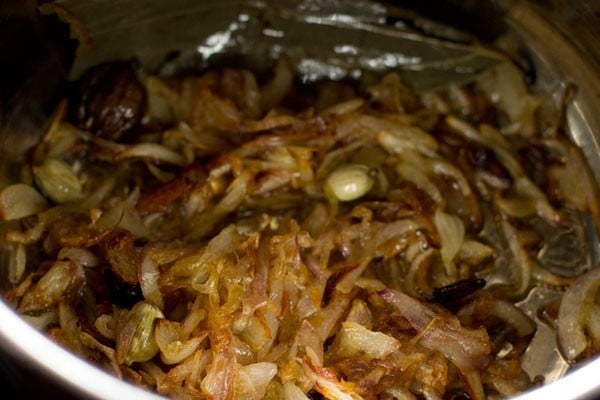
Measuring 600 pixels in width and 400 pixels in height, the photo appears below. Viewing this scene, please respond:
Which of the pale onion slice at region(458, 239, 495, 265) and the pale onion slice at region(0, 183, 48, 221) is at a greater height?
the pale onion slice at region(0, 183, 48, 221)

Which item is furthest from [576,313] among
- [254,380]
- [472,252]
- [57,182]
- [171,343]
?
[57,182]

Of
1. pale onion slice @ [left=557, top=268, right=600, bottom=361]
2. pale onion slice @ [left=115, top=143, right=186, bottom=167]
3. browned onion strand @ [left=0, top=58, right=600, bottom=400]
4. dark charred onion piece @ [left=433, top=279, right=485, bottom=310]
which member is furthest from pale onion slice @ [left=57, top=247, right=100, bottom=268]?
pale onion slice @ [left=557, top=268, right=600, bottom=361]

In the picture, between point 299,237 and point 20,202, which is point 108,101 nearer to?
point 20,202

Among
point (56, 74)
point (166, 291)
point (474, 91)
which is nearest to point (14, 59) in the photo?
point (56, 74)

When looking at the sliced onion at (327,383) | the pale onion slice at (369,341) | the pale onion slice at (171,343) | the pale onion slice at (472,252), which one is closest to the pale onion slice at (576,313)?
the pale onion slice at (472,252)

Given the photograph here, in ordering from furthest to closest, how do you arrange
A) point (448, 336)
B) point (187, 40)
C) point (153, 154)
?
point (187, 40), point (153, 154), point (448, 336)

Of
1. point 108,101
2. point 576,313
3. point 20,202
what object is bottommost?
point 576,313

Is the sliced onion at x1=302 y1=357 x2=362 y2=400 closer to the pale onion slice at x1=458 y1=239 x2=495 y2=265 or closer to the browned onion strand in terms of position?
the browned onion strand
